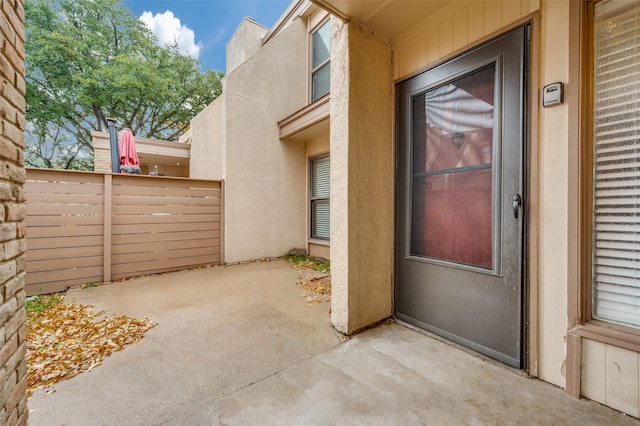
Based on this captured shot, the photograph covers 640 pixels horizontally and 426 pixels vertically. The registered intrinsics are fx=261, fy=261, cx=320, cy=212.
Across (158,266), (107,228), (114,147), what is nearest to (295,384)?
(158,266)

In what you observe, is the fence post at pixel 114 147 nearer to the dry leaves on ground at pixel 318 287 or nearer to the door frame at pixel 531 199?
the dry leaves on ground at pixel 318 287

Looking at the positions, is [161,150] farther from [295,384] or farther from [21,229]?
[295,384]

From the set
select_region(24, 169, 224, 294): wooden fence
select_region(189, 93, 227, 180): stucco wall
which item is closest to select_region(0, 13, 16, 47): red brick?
select_region(24, 169, 224, 294): wooden fence

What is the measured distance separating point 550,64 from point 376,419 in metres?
2.26

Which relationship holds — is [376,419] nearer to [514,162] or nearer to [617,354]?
[617,354]

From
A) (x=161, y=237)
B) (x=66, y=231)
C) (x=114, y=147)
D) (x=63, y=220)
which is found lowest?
(x=161, y=237)

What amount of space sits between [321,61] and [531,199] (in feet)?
17.7

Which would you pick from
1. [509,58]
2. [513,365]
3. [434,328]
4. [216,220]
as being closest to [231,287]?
[216,220]

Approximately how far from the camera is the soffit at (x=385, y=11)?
200cm

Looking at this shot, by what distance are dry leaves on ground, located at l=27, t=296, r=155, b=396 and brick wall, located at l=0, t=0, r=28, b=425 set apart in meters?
0.77

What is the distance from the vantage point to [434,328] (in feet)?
7.09

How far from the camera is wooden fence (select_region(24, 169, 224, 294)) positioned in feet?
11.2

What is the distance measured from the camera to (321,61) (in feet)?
18.9

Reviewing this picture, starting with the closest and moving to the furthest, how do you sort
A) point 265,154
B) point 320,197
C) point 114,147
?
point 114,147 → point 265,154 → point 320,197
